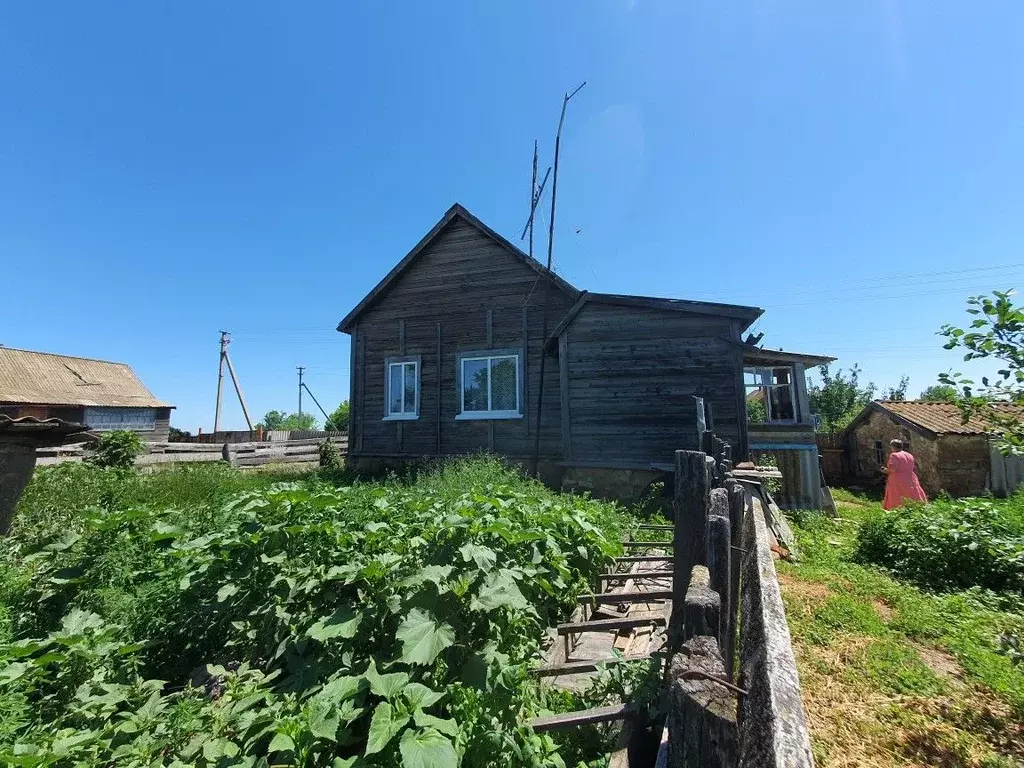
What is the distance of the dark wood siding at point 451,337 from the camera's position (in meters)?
11.7

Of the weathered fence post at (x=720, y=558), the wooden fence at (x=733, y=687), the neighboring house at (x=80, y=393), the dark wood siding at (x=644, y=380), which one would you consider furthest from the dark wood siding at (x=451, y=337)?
the neighboring house at (x=80, y=393)

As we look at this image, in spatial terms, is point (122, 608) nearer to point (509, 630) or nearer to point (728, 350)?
point (509, 630)

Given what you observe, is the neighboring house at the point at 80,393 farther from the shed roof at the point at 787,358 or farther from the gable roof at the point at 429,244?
the shed roof at the point at 787,358

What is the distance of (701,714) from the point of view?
1.10m

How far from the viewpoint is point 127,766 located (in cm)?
212

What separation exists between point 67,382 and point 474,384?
1215 inches

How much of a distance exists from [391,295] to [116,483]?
26.1 feet

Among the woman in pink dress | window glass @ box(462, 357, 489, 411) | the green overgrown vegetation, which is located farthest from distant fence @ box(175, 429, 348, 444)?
the woman in pink dress

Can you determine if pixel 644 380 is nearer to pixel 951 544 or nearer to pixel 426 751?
pixel 951 544

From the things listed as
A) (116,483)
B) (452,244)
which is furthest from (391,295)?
(116,483)

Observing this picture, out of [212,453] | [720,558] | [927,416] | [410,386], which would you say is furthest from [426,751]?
[927,416]

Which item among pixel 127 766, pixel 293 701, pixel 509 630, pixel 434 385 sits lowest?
pixel 127 766

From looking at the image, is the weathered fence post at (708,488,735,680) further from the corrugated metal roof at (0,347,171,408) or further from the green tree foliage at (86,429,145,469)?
the corrugated metal roof at (0,347,171,408)

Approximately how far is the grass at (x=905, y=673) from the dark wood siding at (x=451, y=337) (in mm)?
6842
